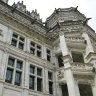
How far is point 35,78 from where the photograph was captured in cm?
1449

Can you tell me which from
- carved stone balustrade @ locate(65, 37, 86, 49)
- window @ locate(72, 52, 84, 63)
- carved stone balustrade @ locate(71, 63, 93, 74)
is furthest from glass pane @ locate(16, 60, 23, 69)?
window @ locate(72, 52, 84, 63)

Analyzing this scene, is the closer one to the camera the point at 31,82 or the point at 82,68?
the point at 31,82

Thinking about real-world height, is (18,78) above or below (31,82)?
above

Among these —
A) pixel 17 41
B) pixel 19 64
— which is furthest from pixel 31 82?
pixel 17 41

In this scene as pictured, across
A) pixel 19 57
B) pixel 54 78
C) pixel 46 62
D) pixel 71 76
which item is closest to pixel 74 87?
pixel 71 76

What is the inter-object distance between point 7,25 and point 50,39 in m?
5.31

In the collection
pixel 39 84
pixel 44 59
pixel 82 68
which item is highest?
pixel 44 59

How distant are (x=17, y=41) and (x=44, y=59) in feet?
10.4

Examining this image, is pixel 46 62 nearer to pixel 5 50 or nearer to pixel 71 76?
pixel 71 76

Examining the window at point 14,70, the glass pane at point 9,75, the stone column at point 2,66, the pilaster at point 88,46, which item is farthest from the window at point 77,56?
the stone column at point 2,66

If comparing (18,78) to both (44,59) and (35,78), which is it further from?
(44,59)

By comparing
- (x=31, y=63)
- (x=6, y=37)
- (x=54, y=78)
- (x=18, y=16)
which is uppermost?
(x=18, y=16)

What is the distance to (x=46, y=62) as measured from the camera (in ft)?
53.7

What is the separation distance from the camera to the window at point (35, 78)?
14.0 meters
